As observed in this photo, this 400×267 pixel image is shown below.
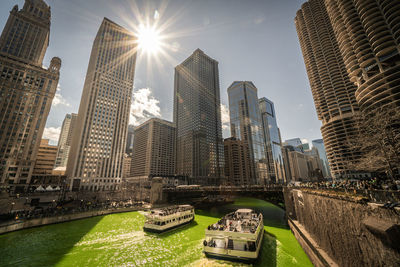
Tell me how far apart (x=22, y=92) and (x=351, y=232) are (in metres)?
142

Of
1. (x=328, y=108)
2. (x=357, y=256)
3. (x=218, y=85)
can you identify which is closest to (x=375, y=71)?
(x=328, y=108)

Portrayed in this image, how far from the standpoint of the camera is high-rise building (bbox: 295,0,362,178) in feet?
306

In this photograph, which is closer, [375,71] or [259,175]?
[375,71]

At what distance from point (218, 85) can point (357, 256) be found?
18190 cm

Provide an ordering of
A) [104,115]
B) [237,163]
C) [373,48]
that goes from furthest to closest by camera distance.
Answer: [237,163], [104,115], [373,48]

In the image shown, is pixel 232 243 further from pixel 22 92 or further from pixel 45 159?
pixel 45 159

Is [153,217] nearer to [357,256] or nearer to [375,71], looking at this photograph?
[357,256]

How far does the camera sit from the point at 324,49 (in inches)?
4203

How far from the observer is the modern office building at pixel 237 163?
16238 centimetres

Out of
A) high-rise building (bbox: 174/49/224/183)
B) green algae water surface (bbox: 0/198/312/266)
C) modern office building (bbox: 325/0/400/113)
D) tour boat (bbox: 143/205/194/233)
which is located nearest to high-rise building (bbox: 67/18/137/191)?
high-rise building (bbox: 174/49/224/183)

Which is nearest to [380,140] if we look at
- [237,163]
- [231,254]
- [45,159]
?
[231,254]

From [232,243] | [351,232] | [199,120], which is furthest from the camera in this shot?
[199,120]

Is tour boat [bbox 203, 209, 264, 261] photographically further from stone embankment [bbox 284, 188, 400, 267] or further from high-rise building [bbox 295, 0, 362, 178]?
high-rise building [bbox 295, 0, 362, 178]

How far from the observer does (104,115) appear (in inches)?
4641
